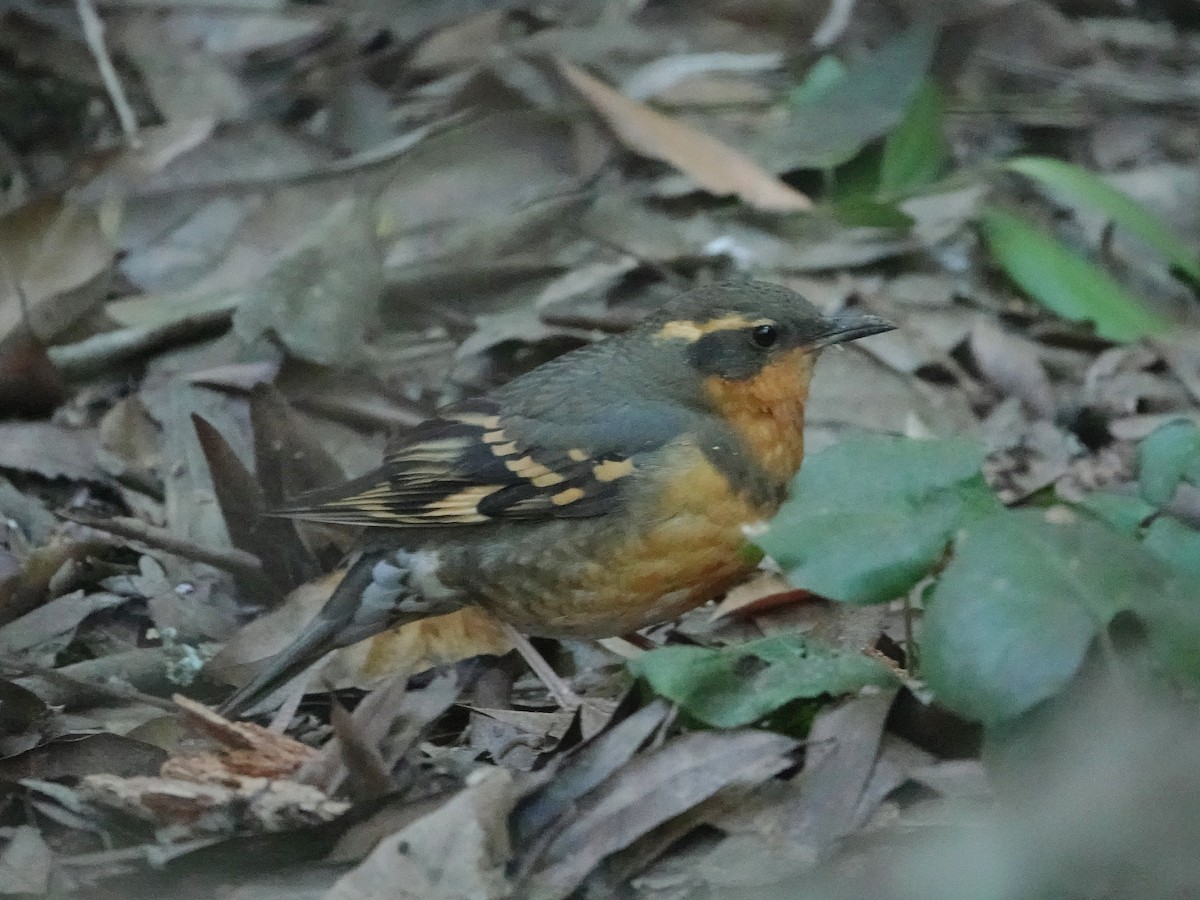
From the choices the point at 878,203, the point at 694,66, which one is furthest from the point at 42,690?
the point at 694,66

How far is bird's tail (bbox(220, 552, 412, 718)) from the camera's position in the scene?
13.8 feet

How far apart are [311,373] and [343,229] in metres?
0.81

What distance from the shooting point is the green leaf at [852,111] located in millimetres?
7012

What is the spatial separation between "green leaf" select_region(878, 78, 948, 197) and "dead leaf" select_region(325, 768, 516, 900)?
15.1ft

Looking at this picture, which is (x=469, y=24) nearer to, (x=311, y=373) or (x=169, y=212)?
(x=169, y=212)

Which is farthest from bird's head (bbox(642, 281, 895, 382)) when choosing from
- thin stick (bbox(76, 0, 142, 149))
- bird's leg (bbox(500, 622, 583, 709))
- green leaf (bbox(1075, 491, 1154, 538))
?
thin stick (bbox(76, 0, 142, 149))

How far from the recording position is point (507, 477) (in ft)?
14.6

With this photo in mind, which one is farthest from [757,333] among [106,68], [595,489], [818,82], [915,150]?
[106,68]

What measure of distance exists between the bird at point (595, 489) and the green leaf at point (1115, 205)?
2.22 meters

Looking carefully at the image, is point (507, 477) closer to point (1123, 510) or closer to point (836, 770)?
point (836, 770)

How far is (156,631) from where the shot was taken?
4.62 meters

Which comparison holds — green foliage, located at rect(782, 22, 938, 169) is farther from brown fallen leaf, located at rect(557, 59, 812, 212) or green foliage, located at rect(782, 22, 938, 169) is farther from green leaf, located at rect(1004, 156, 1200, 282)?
green leaf, located at rect(1004, 156, 1200, 282)

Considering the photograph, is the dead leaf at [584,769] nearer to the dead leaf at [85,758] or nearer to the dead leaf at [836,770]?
the dead leaf at [836,770]

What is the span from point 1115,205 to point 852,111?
1.38 metres
